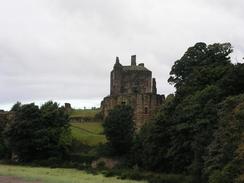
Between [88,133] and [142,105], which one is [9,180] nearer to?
[88,133]

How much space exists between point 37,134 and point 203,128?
35.1 m

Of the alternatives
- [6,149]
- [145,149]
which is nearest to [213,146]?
[145,149]

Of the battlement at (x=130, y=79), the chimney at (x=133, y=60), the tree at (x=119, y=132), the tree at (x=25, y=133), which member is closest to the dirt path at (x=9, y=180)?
the tree at (x=25, y=133)

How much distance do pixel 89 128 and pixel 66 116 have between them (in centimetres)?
1450

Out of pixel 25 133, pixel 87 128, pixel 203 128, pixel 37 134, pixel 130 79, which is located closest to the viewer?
pixel 203 128

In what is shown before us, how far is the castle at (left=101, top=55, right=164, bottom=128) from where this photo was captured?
94375mm

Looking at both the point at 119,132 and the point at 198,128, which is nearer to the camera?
the point at 198,128

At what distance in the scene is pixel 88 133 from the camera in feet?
315

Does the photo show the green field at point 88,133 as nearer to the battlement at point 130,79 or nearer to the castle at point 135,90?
the castle at point 135,90

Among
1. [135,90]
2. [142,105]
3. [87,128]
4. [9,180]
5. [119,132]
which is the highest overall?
[135,90]

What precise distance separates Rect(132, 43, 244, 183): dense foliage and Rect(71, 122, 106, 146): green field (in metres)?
17.4

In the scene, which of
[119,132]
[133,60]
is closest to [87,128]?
[133,60]

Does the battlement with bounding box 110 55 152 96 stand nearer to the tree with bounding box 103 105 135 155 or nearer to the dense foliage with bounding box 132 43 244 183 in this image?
the tree with bounding box 103 105 135 155

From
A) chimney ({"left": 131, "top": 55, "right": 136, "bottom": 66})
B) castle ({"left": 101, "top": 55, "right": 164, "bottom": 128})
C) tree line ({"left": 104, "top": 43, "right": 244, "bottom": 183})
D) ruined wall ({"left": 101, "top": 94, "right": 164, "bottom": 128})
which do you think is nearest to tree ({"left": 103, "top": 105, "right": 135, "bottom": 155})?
tree line ({"left": 104, "top": 43, "right": 244, "bottom": 183})
